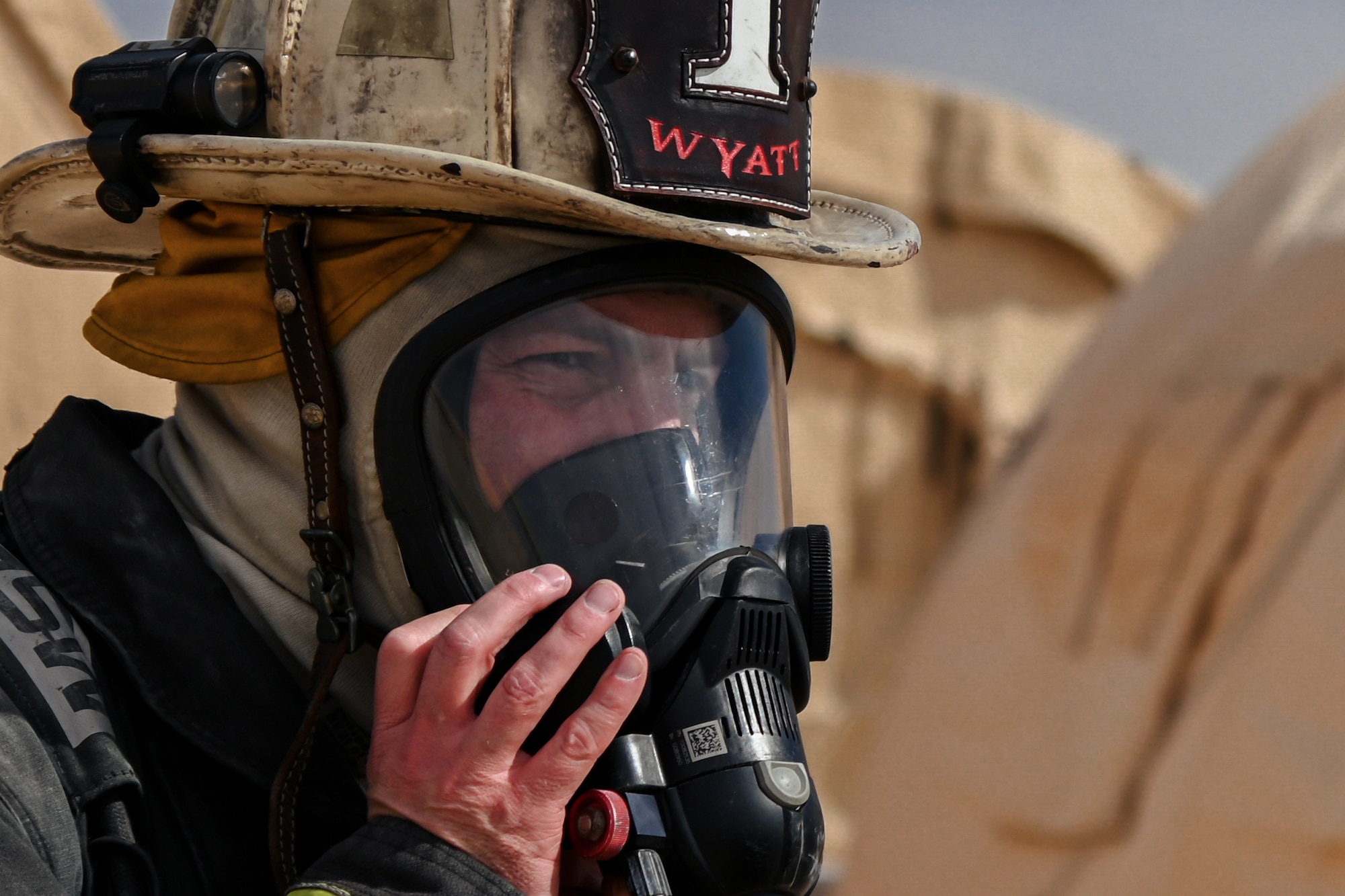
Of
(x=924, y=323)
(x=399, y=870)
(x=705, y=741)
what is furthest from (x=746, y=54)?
(x=924, y=323)

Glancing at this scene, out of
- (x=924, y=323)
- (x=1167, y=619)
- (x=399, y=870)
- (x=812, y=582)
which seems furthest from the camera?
(x=924, y=323)

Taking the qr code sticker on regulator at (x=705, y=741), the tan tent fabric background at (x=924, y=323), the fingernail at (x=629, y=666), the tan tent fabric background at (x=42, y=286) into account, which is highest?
the fingernail at (x=629, y=666)

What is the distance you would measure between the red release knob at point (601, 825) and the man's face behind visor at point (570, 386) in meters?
0.33

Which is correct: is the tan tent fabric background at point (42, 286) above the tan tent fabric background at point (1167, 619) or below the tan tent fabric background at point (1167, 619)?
above

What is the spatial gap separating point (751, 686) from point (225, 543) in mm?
633

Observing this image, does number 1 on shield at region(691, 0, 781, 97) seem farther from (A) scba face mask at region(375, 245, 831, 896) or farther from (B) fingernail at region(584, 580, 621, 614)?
(B) fingernail at region(584, 580, 621, 614)

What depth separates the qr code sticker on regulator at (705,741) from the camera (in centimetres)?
153

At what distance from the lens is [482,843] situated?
144cm

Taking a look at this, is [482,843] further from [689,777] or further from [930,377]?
[930,377]

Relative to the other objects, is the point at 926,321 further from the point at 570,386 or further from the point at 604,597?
the point at 604,597

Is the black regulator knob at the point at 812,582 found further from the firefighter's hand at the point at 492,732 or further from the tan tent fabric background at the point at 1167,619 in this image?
the tan tent fabric background at the point at 1167,619

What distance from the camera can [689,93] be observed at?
5.49 ft

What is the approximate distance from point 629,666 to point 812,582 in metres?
0.33

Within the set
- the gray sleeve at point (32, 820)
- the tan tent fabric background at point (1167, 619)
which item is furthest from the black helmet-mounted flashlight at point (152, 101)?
the tan tent fabric background at point (1167, 619)
